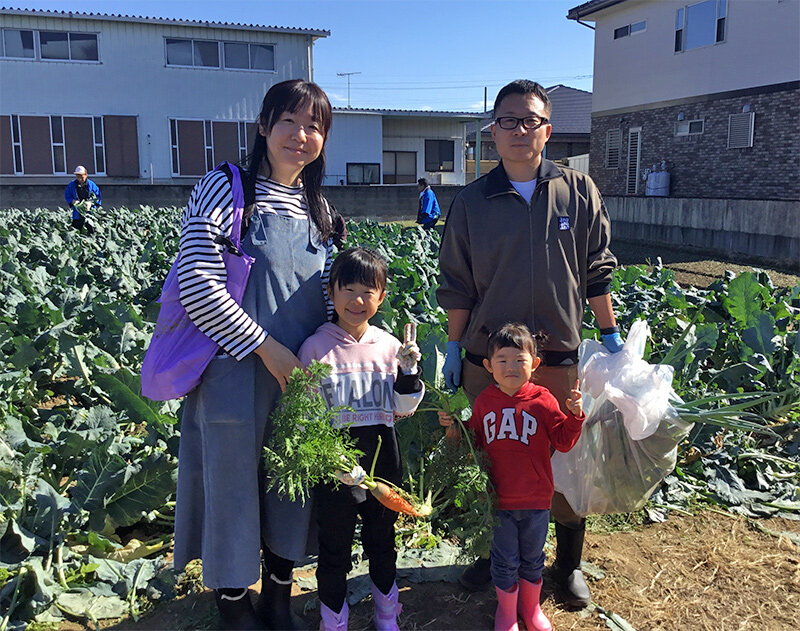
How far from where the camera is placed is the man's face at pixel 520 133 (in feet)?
8.84

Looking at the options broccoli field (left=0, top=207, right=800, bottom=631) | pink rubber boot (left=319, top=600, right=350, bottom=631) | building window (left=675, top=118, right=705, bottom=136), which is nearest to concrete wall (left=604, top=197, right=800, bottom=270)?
building window (left=675, top=118, right=705, bottom=136)

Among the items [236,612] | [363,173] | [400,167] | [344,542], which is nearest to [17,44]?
Result: [363,173]

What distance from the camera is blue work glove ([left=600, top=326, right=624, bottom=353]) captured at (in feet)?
9.91

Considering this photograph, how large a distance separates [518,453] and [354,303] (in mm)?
818

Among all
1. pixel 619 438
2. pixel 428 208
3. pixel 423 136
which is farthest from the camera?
pixel 423 136

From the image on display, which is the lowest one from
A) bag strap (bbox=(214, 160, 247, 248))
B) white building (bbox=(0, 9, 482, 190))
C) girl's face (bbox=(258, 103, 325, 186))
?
bag strap (bbox=(214, 160, 247, 248))

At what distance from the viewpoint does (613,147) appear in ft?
79.6

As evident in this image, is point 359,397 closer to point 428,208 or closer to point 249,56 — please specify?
point 428,208

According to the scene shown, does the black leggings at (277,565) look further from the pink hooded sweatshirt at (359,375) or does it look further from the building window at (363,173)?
the building window at (363,173)

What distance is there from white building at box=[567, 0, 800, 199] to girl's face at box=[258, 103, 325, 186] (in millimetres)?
17902

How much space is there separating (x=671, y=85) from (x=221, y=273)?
2188 centimetres

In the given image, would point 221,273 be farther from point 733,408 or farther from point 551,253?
point 733,408

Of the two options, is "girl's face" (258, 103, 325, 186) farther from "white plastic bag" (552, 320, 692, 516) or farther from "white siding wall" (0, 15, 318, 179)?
"white siding wall" (0, 15, 318, 179)

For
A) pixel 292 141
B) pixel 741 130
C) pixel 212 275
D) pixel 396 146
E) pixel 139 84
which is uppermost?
pixel 139 84
